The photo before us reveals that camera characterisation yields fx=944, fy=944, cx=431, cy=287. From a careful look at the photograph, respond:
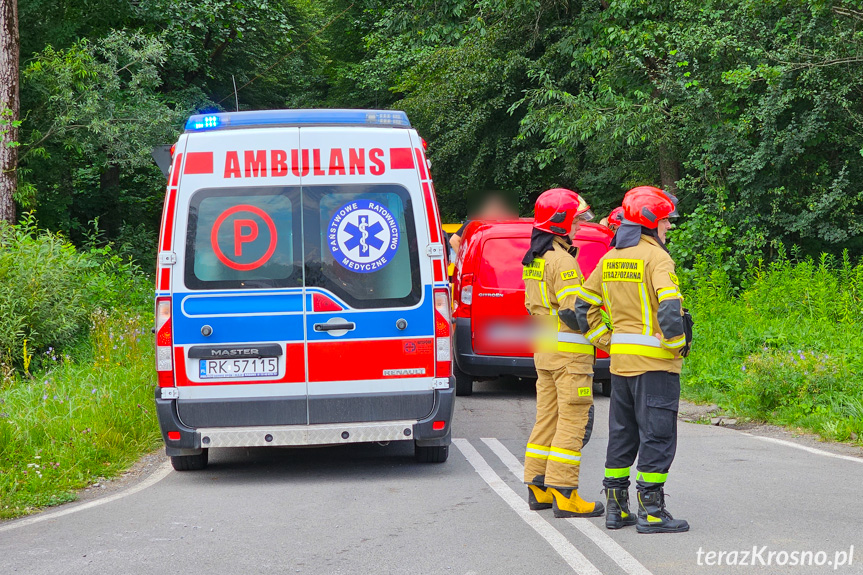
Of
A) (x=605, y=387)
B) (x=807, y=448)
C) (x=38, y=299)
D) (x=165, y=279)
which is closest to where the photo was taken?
(x=165, y=279)

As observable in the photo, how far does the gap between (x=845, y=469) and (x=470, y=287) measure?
445 cm

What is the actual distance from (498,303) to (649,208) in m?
4.93

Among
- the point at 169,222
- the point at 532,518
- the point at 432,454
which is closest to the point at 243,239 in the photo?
the point at 169,222

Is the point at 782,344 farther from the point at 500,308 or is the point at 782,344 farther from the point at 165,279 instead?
the point at 165,279

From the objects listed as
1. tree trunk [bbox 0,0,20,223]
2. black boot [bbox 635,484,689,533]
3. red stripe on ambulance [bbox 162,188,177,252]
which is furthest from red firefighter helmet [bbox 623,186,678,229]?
tree trunk [bbox 0,0,20,223]

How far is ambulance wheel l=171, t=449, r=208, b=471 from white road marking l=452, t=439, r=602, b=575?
6.64 ft

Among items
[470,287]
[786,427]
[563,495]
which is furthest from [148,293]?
[563,495]

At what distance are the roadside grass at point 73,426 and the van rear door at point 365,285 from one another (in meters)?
1.92

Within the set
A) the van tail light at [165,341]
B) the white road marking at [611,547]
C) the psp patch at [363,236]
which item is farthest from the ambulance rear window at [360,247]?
the white road marking at [611,547]

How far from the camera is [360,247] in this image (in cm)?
657

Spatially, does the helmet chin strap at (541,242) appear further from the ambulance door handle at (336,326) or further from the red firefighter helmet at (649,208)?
the ambulance door handle at (336,326)

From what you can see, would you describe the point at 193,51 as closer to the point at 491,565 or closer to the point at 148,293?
the point at 148,293

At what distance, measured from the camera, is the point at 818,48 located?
13.6m

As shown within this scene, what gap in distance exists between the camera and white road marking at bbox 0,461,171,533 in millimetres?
5734
